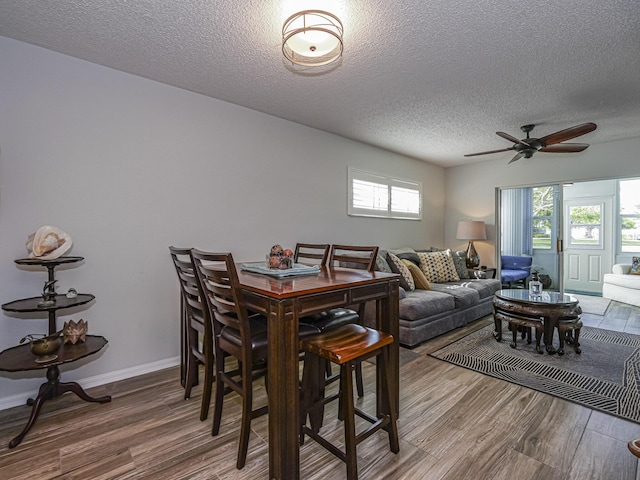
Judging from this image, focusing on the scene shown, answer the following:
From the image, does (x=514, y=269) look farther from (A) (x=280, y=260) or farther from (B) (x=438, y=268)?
(A) (x=280, y=260)

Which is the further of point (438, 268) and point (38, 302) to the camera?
point (438, 268)

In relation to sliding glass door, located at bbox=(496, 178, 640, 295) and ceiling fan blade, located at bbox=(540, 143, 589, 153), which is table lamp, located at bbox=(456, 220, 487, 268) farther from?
ceiling fan blade, located at bbox=(540, 143, 589, 153)

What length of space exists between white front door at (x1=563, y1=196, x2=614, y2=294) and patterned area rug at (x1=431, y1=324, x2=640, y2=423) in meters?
3.04

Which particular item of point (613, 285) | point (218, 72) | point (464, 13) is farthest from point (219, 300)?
point (613, 285)

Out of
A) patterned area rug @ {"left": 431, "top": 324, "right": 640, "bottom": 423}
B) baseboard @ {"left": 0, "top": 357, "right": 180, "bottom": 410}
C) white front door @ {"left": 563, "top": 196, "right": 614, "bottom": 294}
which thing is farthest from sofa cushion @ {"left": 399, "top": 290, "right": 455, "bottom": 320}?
white front door @ {"left": 563, "top": 196, "right": 614, "bottom": 294}

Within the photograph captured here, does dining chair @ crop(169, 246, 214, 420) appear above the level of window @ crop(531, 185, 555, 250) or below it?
below

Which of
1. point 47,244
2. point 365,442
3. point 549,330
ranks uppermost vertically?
point 47,244

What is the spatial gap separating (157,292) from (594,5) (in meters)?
3.60

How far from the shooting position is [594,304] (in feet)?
17.0

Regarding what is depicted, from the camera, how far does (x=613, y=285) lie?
17.6 feet

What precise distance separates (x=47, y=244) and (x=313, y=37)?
2054 millimetres

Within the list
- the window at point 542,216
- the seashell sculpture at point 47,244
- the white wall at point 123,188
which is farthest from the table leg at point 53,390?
the window at point 542,216

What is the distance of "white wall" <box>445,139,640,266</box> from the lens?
4336mm

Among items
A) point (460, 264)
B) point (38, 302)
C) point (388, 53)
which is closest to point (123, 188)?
point (38, 302)
